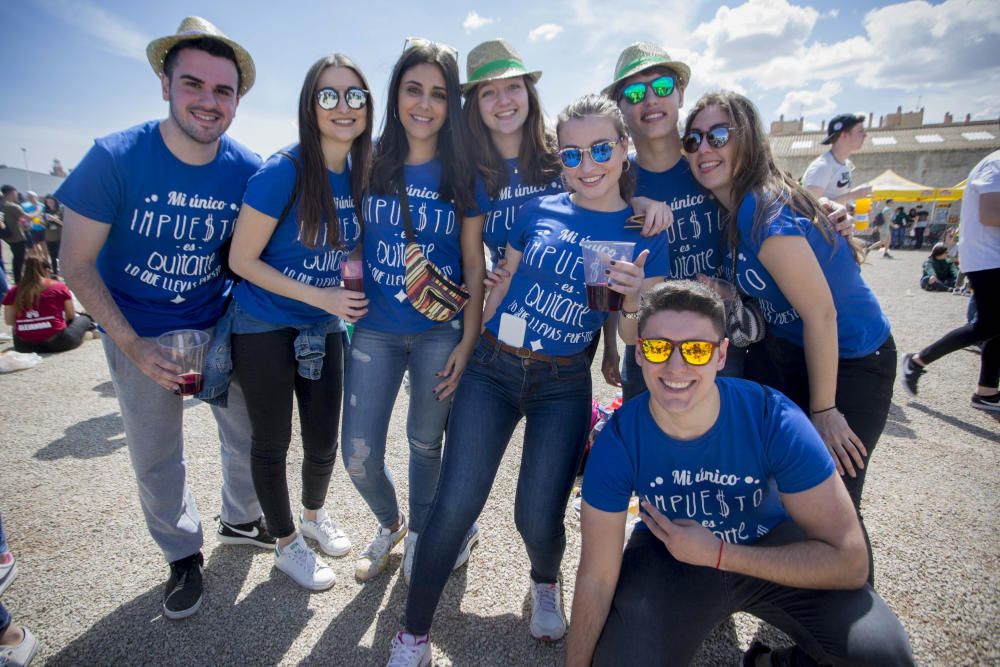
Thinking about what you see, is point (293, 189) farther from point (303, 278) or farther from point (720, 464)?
point (720, 464)

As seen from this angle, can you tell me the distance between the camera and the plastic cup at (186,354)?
2.27 meters

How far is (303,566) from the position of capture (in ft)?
8.84

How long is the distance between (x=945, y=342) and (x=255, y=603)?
259 inches

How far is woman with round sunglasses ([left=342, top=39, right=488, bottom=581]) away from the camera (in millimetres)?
2451

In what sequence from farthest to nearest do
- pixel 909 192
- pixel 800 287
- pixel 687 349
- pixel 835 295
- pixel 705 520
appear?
1. pixel 909 192
2. pixel 835 295
3. pixel 800 287
4. pixel 705 520
5. pixel 687 349

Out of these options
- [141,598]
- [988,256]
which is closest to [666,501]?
[141,598]

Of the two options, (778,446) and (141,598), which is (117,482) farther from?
(778,446)

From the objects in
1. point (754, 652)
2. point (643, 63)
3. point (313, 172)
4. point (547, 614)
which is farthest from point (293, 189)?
point (754, 652)

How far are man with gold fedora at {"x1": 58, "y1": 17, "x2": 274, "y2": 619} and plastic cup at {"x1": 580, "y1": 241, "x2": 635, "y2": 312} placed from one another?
5.94 feet

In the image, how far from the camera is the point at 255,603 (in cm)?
257

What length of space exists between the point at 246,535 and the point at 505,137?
9.52 feet

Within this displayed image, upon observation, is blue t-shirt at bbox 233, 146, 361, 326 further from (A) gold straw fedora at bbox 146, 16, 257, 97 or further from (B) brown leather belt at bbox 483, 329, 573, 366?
(B) brown leather belt at bbox 483, 329, 573, 366

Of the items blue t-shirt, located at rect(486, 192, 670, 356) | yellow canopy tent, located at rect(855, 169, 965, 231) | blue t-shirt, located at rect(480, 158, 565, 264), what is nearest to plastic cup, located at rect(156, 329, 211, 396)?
blue t-shirt, located at rect(486, 192, 670, 356)

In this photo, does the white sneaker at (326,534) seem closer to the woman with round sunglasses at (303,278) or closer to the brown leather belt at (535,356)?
the woman with round sunglasses at (303,278)
